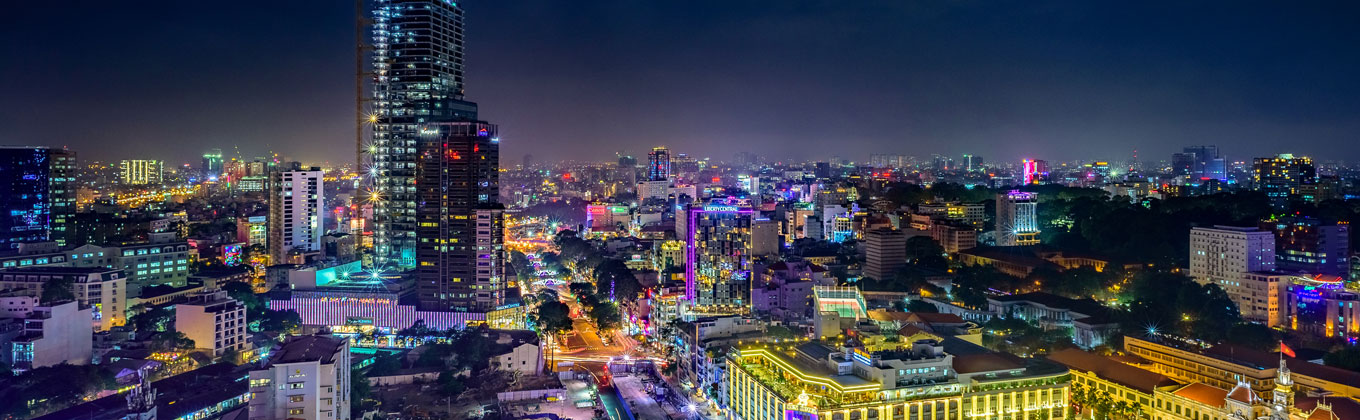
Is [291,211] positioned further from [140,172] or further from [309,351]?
[140,172]

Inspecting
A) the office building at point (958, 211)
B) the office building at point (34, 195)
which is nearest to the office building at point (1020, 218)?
the office building at point (958, 211)

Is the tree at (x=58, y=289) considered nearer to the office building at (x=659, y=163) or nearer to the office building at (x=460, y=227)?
the office building at (x=460, y=227)

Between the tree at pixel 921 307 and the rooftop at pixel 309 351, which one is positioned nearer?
the rooftop at pixel 309 351

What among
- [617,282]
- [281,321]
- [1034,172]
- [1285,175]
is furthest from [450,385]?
[1034,172]

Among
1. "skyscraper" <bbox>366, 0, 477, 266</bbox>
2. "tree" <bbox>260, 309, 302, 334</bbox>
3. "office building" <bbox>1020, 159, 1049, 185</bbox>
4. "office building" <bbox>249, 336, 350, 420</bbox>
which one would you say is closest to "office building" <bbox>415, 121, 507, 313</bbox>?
"tree" <bbox>260, 309, 302, 334</bbox>

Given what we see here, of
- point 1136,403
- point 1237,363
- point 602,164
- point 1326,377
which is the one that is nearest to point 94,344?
point 1136,403

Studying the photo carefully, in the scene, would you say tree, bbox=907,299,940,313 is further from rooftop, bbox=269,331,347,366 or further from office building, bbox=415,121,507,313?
rooftop, bbox=269,331,347,366

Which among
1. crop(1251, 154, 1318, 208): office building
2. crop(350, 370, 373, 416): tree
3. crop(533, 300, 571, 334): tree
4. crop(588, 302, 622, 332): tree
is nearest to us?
crop(350, 370, 373, 416): tree
